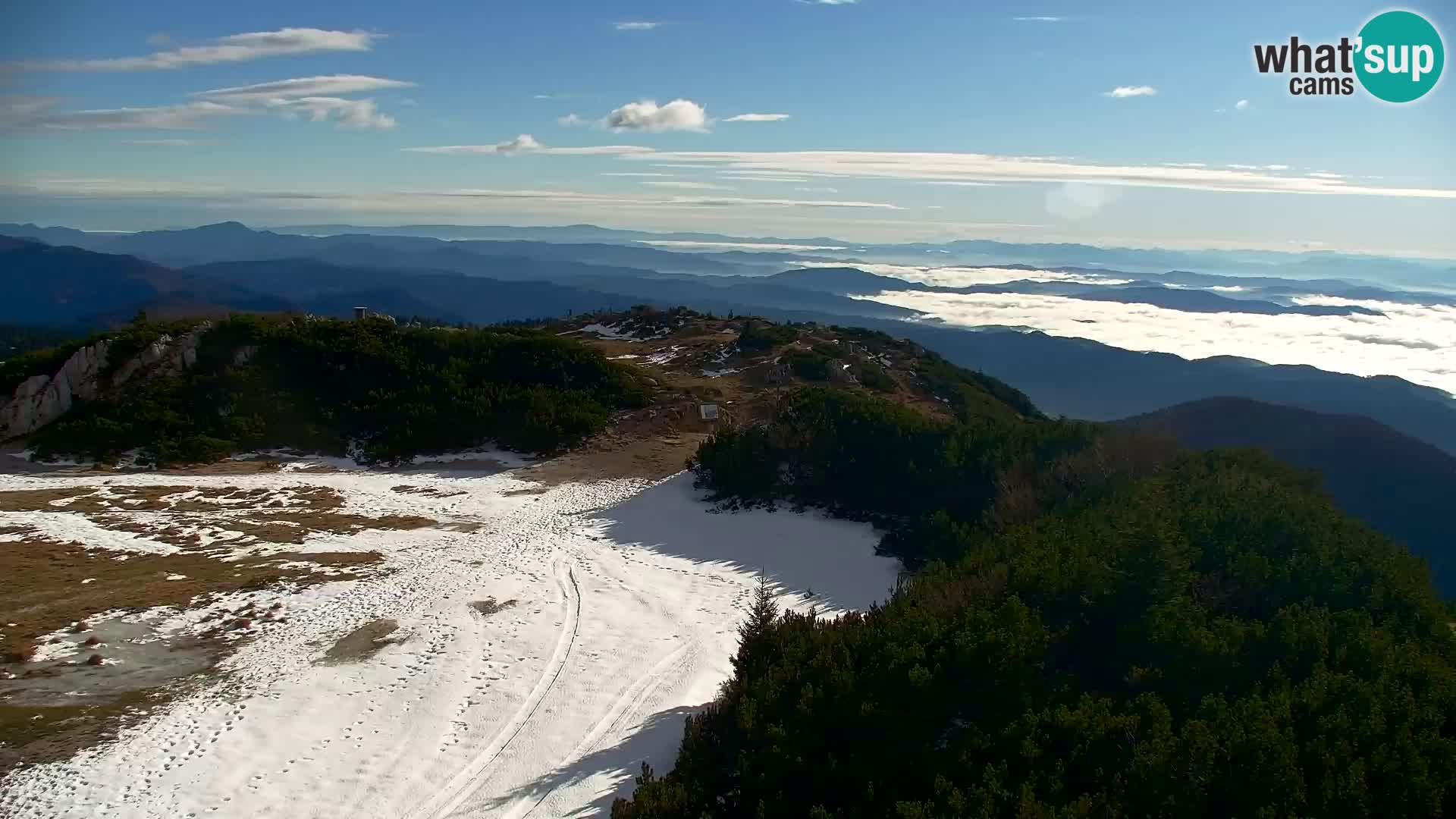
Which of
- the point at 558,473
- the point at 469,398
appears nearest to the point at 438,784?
the point at 558,473

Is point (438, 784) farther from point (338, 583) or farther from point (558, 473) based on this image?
point (558, 473)

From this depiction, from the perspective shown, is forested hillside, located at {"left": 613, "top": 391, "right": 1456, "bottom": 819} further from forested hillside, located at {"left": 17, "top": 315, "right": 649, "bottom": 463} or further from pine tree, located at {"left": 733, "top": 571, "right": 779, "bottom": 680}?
forested hillside, located at {"left": 17, "top": 315, "right": 649, "bottom": 463}

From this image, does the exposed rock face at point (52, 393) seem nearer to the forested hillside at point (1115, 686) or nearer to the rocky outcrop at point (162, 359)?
the rocky outcrop at point (162, 359)

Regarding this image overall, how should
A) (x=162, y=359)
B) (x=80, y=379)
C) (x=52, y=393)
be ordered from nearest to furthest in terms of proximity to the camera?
(x=52, y=393), (x=80, y=379), (x=162, y=359)

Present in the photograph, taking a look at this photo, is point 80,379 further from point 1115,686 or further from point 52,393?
point 1115,686

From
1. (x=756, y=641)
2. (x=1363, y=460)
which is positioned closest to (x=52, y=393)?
(x=756, y=641)
